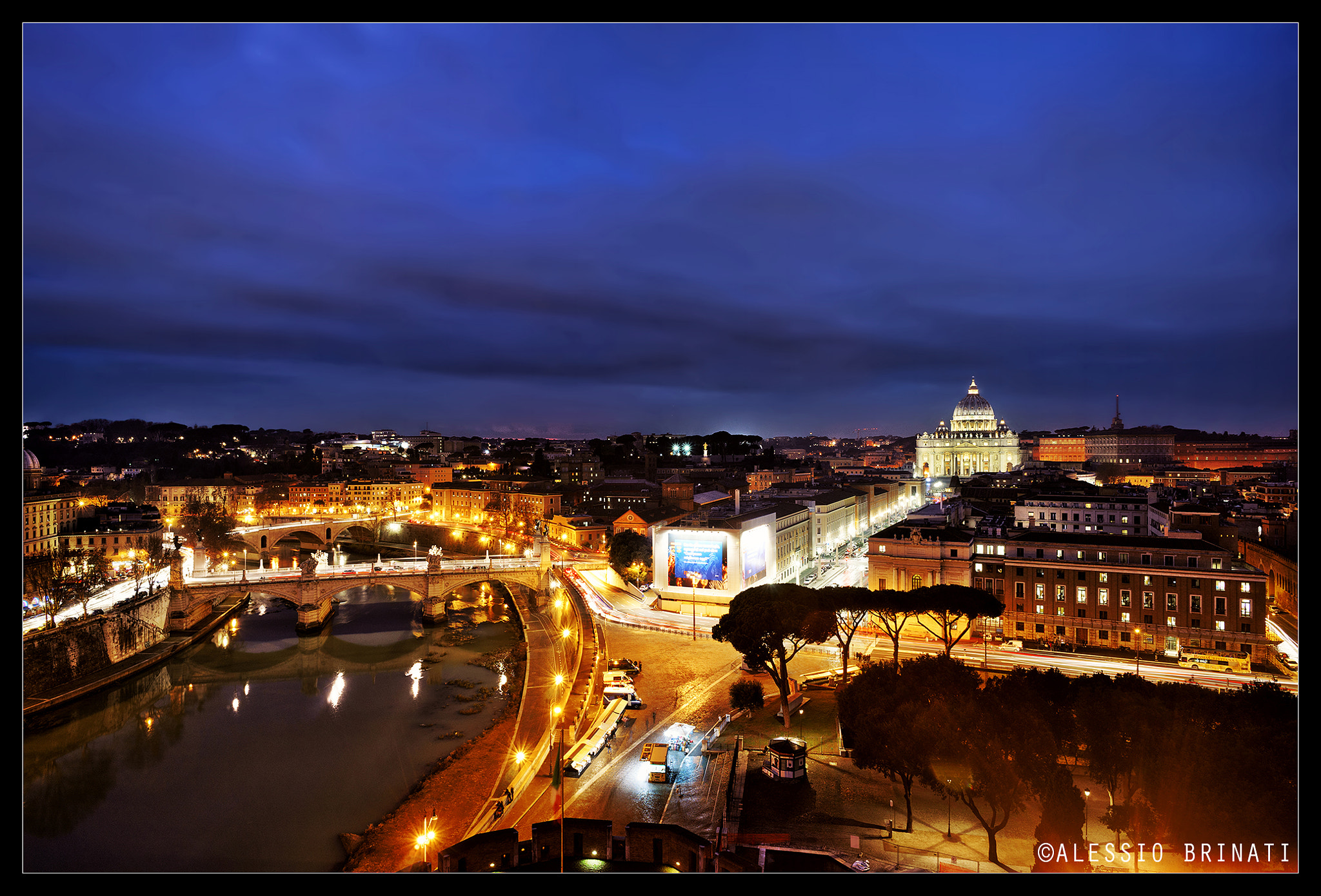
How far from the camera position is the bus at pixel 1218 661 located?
14.7 m

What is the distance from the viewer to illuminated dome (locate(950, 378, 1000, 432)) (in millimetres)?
80375

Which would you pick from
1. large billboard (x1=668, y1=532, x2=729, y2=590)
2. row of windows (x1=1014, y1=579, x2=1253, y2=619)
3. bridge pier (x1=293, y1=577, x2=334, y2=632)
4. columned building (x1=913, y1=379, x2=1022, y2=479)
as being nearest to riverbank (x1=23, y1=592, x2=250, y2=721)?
bridge pier (x1=293, y1=577, x2=334, y2=632)

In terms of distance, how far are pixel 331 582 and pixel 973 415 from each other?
7579 cm

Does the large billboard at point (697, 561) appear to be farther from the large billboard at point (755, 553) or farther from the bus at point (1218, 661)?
the bus at point (1218, 661)

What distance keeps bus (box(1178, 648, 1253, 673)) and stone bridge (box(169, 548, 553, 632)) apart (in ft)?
62.8

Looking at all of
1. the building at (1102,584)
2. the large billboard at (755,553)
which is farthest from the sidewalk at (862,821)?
the large billboard at (755,553)

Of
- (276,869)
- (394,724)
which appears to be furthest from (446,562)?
(276,869)

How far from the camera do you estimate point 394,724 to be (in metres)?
15.5

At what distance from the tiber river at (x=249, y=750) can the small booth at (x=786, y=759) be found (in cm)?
686

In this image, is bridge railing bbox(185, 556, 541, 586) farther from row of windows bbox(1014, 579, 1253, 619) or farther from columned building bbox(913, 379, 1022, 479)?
columned building bbox(913, 379, 1022, 479)

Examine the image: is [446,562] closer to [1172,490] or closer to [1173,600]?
[1173,600]

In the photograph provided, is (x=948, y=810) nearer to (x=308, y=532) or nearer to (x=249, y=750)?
(x=249, y=750)
